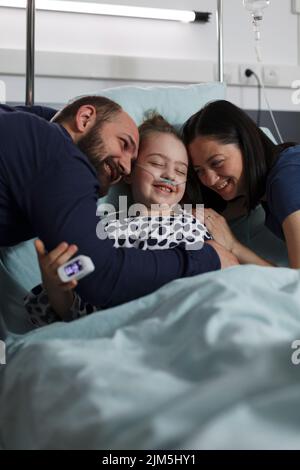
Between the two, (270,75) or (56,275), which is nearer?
(56,275)

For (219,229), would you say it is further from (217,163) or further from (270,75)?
(270,75)

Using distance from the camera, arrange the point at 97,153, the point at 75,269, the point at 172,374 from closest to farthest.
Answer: the point at 172,374, the point at 75,269, the point at 97,153

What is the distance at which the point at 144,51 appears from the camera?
2.68 m

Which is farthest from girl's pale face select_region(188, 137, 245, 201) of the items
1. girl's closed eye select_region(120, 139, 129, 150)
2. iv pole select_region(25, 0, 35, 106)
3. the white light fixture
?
the white light fixture

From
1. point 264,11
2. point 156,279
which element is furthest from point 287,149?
point 264,11

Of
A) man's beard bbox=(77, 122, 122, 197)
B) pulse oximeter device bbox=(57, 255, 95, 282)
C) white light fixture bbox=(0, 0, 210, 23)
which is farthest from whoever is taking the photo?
white light fixture bbox=(0, 0, 210, 23)

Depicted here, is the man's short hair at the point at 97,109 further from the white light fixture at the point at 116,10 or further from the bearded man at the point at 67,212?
the white light fixture at the point at 116,10

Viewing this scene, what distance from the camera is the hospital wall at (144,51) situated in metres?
2.49

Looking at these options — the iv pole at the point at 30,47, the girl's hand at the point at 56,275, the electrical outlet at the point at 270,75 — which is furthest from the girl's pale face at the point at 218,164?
the electrical outlet at the point at 270,75

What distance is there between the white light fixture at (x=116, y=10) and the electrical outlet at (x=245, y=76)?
0.88ft

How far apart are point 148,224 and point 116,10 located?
143cm

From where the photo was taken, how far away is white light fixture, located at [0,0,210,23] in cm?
248

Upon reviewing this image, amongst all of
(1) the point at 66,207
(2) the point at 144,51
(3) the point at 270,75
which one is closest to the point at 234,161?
(1) the point at 66,207

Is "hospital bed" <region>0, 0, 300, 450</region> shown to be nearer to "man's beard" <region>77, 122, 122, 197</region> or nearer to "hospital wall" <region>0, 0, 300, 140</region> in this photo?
"man's beard" <region>77, 122, 122, 197</region>
